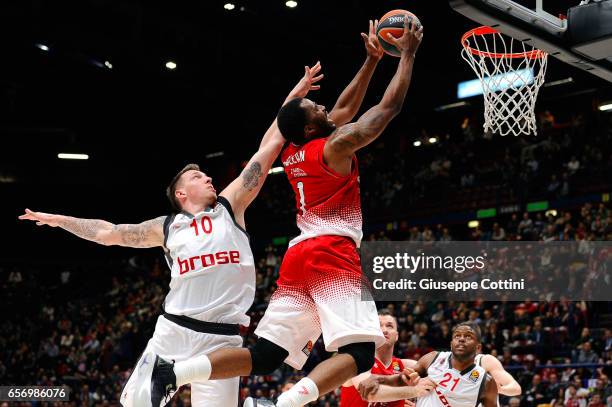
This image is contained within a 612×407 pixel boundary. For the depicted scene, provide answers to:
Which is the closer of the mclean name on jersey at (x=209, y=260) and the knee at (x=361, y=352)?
the knee at (x=361, y=352)

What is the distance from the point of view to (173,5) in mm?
19047

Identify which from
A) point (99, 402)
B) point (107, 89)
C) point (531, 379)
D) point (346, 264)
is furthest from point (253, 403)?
point (107, 89)

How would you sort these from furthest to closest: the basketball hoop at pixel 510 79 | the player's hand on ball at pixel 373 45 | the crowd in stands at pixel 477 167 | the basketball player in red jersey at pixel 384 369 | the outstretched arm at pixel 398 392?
the crowd in stands at pixel 477 167 < the basketball hoop at pixel 510 79 < the basketball player in red jersey at pixel 384 369 < the outstretched arm at pixel 398 392 < the player's hand on ball at pixel 373 45

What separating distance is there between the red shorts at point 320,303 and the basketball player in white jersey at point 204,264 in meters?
0.24

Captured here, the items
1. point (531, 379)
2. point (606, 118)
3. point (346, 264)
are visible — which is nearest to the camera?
point (346, 264)

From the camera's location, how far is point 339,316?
5.12m

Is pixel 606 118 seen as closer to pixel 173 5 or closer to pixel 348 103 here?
pixel 173 5

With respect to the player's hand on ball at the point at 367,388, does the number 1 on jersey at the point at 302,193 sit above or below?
above

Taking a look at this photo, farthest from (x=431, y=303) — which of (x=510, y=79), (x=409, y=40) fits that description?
(x=409, y=40)

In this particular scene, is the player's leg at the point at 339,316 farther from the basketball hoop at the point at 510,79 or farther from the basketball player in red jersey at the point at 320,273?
the basketball hoop at the point at 510,79

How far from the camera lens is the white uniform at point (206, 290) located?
207 inches

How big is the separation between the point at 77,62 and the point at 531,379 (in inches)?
560

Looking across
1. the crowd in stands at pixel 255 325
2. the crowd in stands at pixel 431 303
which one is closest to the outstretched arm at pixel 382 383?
the crowd in stands at pixel 255 325

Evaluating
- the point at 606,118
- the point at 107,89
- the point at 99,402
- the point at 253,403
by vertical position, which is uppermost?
the point at 107,89
